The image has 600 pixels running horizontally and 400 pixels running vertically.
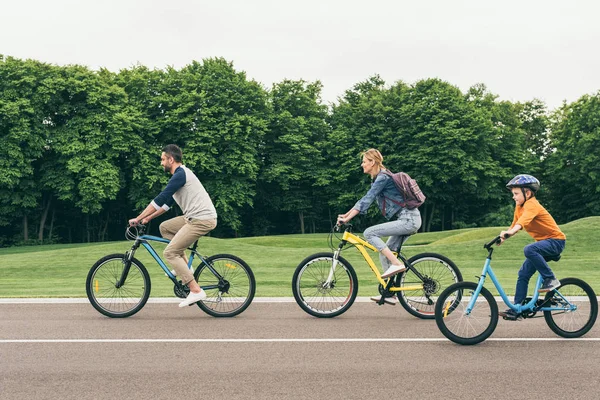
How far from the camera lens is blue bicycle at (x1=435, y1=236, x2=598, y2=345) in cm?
653

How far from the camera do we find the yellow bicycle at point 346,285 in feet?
27.1

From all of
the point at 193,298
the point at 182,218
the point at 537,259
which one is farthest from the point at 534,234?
the point at 182,218

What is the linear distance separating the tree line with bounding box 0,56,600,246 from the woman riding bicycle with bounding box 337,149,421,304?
36.5 metres

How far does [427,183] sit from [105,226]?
2676cm

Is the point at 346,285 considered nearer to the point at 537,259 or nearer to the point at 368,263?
the point at 368,263

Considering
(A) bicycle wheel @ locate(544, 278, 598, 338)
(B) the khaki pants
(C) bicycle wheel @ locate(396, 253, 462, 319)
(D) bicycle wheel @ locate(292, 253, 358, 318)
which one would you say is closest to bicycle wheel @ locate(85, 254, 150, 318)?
(B) the khaki pants

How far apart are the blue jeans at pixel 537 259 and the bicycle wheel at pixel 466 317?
0.60 m

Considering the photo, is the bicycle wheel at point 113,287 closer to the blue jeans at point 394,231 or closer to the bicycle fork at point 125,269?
the bicycle fork at point 125,269

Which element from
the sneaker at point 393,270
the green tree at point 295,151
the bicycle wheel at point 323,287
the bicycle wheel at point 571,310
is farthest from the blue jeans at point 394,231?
the green tree at point 295,151

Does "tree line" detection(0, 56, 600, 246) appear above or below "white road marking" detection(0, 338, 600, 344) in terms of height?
above

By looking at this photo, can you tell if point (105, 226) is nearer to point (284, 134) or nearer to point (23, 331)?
point (284, 134)

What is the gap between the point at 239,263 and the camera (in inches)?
329

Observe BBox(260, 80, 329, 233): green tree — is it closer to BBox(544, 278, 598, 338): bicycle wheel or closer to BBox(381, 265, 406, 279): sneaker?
BBox(381, 265, 406, 279): sneaker

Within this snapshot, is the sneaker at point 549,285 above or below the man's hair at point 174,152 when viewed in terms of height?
below
